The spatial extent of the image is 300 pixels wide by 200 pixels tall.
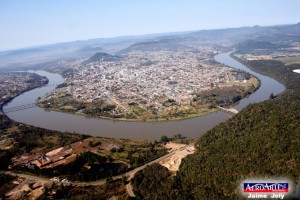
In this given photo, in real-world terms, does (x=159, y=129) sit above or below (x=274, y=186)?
below

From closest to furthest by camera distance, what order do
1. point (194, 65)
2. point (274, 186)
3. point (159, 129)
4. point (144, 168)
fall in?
point (274, 186) → point (144, 168) → point (159, 129) → point (194, 65)

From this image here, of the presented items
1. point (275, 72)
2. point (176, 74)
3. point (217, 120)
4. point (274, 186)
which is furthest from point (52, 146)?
point (275, 72)

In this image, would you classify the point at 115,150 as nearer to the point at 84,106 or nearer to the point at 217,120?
the point at 217,120

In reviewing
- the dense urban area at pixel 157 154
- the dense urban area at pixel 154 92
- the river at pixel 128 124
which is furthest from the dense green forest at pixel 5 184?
the dense urban area at pixel 154 92
